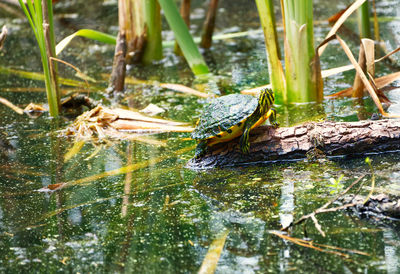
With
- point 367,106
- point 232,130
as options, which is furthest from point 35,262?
point 367,106

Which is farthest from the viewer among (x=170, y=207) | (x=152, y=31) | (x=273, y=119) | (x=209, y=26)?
(x=209, y=26)

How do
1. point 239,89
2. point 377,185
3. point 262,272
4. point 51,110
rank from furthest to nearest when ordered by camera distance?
point 239,89 → point 51,110 → point 377,185 → point 262,272

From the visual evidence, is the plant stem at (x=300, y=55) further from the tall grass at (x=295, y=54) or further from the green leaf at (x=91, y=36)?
the green leaf at (x=91, y=36)

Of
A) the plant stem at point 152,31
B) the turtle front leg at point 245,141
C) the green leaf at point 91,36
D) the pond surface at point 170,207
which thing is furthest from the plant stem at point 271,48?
the plant stem at point 152,31

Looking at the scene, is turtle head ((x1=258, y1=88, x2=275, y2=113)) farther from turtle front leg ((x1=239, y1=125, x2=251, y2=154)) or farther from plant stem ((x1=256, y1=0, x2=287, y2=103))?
plant stem ((x1=256, y1=0, x2=287, y2=103))

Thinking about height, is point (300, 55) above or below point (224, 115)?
above

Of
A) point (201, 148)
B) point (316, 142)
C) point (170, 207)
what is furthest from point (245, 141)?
point (170, 207)

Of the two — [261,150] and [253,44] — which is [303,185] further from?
[253,44]

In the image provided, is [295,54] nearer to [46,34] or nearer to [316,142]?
[316,142]
